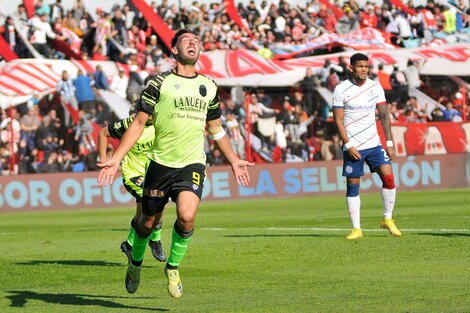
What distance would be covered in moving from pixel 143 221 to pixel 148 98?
1101 mm

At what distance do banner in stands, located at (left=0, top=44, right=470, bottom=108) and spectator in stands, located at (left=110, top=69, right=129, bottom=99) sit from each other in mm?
346

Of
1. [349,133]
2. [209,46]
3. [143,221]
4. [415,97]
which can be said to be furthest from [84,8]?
[143,221]

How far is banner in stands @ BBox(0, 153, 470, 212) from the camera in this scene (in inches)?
1121

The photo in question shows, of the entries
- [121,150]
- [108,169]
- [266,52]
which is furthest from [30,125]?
[108,169]

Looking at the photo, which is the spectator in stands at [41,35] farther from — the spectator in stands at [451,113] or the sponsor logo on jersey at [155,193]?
the sponsor logo on jersey at [155,193]

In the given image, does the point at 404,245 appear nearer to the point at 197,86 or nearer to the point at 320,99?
the point at 197,86

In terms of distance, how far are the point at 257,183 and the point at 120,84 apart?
4438mm

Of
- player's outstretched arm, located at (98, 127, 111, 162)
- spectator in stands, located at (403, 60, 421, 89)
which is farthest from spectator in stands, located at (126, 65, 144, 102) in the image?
player's outstretched arm, located at (98, 127, 111, 162)

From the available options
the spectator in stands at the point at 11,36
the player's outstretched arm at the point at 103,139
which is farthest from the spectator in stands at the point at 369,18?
the player's outstretched arm at the point at 103,139

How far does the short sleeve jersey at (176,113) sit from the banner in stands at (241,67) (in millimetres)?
18365

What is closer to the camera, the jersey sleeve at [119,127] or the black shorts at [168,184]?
the black shorts at [168,184]

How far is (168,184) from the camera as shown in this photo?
10000mm

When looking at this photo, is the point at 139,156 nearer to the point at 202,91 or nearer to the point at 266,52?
the point at 202,91

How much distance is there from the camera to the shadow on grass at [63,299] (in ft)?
33.0
